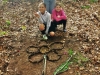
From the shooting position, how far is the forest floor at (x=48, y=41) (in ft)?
20.3

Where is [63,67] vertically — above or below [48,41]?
below

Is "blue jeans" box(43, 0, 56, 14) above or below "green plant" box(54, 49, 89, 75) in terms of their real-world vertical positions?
above

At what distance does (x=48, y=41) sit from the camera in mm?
7504

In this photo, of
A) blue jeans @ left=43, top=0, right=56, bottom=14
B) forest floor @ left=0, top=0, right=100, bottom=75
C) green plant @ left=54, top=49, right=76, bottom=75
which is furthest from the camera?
blue jeans @ left=43, top=0, right=56, bottom=14

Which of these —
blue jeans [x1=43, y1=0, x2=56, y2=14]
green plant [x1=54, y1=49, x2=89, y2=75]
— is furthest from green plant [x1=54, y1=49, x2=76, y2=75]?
blue jeans [x1=43, y1=0, x2=56, y2=14]

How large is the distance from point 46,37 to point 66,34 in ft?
2.88

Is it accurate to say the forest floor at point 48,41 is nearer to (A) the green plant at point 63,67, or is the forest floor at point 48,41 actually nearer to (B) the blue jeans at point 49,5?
(A) the green plant at point 63,67

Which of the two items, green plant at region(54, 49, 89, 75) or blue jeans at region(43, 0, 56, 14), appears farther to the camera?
blue jeans at region(43, 0, 56, 14)

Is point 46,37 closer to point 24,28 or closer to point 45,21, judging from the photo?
point 45,21

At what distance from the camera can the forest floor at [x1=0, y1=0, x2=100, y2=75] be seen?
6191mm

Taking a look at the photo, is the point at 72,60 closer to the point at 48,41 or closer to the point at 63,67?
the point at 63,67

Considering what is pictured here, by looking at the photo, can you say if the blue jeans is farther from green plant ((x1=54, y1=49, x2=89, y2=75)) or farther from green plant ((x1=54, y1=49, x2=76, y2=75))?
green plant ((x1=54, y1=49, x2=76, y2=75))

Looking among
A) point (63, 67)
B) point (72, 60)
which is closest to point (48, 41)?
point (72, 60)

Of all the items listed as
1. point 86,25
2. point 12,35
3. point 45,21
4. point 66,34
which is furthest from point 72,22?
point 12,35
